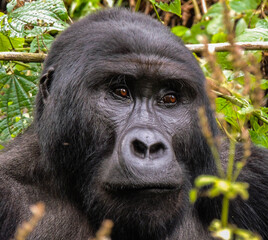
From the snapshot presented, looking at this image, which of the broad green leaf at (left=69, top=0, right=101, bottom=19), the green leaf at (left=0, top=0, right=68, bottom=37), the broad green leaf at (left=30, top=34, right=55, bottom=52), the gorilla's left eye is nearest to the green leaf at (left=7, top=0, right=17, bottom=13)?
the green leaf at (left=0, top=0, right=68, bottom=37)

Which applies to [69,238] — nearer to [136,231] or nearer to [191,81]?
[136,231]

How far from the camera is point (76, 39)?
3643 mm

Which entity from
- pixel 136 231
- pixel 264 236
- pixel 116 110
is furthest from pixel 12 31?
pixel 264 236

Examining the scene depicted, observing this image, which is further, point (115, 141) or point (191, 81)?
point (191, 81)

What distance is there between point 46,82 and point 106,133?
67 centimetres

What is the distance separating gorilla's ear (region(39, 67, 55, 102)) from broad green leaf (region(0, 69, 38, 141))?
0.82 m

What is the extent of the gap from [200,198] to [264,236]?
0.67 meters

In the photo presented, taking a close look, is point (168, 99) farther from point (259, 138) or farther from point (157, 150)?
point (259, 138)

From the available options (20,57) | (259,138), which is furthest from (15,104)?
(259,138)

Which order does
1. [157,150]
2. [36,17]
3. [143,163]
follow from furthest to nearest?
[36,17] < [157,150] < [143,163]

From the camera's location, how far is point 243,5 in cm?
602

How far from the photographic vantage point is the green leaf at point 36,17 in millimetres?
4414

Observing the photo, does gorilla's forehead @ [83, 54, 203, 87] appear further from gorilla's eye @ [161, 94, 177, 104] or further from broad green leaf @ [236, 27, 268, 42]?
broad green leaf @ [236, 27, 268, 42]

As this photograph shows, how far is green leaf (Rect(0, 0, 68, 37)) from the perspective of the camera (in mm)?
4414
